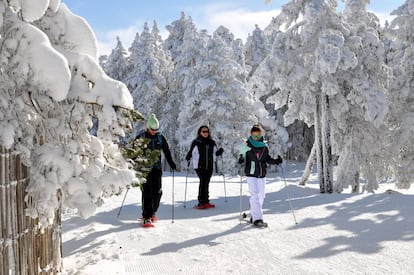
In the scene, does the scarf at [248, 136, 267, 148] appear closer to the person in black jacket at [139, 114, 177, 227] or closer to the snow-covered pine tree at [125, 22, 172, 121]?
the person in black jacket at [139, 114, 177, 227]

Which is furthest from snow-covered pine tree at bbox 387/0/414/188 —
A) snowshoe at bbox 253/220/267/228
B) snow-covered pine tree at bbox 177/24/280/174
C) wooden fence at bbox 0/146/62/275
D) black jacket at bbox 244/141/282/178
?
wooden fence at bbox 0/146/62/275

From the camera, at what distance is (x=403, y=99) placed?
15969 millimetres

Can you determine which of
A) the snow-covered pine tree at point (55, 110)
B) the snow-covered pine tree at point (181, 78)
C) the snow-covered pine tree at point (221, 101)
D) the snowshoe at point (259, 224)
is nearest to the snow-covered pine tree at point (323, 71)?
the snowshoe at point (259, 224)

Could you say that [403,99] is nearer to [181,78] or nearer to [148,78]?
[181,78]

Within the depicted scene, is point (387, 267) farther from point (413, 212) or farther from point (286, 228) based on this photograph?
point (413, 212)

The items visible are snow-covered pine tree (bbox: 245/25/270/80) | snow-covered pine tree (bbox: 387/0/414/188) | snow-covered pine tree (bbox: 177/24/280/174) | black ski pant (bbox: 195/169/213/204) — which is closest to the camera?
black ski pant (bbox: 195/169/213/204)

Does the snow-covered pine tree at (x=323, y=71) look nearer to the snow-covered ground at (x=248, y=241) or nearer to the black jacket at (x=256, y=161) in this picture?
the snow-covered ground at (x=248, y=241)

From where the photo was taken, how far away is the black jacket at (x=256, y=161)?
8.01m

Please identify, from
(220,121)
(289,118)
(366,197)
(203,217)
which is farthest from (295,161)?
(203,217)

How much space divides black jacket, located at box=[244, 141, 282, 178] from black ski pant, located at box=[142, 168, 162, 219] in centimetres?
188

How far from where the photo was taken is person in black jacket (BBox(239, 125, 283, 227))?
26.3 ft

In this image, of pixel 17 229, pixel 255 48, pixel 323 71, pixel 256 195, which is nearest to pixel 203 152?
pixel 256 195

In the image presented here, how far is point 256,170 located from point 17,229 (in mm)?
5049

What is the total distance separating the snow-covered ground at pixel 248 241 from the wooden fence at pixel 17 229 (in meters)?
0.97
